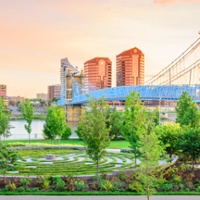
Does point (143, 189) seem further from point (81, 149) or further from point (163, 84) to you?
point (163, 84)

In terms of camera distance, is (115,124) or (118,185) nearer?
(118,185)

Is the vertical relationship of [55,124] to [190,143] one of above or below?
above

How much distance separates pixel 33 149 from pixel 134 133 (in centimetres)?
1403

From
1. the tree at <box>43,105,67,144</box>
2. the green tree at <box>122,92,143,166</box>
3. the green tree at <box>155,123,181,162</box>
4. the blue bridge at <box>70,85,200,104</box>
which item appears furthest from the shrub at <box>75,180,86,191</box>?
the blue bridge at <box>70,85,200,104</box>

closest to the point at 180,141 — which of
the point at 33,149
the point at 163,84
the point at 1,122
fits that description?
the point at 33,149

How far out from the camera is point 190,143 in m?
23.8

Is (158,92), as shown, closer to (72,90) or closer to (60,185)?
(72,90)

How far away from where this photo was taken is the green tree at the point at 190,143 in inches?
936

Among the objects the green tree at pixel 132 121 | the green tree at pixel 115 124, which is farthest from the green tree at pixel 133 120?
the green tree at pixel 115 124

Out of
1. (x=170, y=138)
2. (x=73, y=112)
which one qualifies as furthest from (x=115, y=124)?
(x=73, y=112)

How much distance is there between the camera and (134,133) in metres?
25.0

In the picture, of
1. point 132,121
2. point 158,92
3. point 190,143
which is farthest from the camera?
point 158,92

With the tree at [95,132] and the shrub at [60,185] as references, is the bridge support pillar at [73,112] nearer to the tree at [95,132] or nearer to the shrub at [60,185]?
the tree at [95,132]

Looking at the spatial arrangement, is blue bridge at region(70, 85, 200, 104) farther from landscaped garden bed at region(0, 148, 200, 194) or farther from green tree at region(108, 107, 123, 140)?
landscaped garden bed at region(0, 148, 200, 194)
